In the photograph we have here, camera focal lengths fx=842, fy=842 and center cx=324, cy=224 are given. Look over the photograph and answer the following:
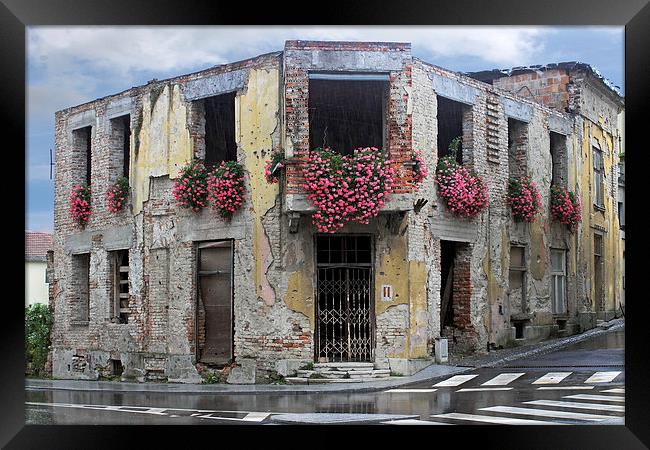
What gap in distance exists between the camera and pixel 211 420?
934 cm

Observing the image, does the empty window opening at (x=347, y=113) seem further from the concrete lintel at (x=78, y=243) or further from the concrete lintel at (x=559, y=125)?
the concrete lintel at (x=78, y=243)

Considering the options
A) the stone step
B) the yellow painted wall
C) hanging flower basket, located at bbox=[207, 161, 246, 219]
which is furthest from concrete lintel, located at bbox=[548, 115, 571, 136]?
the stone step

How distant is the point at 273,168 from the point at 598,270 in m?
8.65

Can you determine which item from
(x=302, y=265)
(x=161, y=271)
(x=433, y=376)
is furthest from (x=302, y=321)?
(x=161, y=271)

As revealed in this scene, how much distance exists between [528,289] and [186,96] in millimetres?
7226

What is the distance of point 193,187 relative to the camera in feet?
45.2

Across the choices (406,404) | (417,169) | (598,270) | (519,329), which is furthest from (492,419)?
(598,270)

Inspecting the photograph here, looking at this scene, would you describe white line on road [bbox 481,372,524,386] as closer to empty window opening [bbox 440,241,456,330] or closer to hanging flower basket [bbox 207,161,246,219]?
empty window opening [bbox 440,241,456,330]

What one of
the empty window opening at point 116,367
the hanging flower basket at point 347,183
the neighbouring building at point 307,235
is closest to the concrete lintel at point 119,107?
the neighbouring building at point 307,235

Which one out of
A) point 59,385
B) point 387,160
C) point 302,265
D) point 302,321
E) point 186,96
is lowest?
point 59,385

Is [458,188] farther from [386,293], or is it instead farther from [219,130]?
[219,130]

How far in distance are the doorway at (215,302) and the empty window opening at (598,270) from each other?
845 cm

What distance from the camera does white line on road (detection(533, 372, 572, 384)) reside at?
11653 mm
